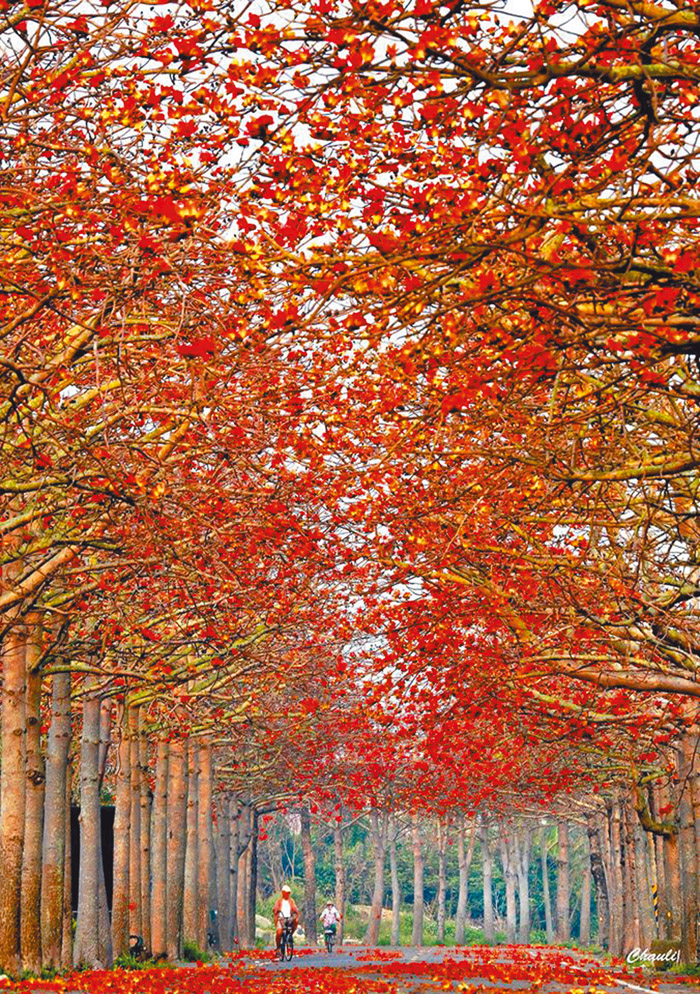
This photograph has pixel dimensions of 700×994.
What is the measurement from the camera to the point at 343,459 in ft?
51.8

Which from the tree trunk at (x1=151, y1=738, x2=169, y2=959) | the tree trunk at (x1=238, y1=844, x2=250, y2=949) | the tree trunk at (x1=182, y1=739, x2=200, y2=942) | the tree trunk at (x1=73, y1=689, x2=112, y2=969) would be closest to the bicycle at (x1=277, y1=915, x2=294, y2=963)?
the tree trunk at (x1=182, y1=739, x2=200, y2=942)

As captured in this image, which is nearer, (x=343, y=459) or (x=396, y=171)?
(x=396, y=171)

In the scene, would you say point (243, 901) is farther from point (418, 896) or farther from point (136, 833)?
point (136, 833)

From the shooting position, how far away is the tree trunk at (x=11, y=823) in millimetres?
14344

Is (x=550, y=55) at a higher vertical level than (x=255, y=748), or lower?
higher

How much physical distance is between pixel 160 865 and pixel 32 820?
965cm

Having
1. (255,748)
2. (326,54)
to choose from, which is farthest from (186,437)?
(255,748)

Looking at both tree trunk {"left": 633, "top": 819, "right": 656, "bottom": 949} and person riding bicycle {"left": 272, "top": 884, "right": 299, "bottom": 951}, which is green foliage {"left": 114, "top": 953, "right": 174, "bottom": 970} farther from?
tree trunk {"left": 633, "top": 819, "right": 656, "bottom": 949}

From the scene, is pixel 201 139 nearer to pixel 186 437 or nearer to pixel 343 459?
pixel 186 437

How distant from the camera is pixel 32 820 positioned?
51.5ft

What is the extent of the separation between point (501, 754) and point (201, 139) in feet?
63.7

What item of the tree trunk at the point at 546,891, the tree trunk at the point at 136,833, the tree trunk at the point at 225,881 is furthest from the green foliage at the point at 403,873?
the tree trunk at the point at 136,833

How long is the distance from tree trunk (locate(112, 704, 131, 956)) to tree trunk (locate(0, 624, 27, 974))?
6099mm

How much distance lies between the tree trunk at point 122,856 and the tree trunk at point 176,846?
2.96 meters
